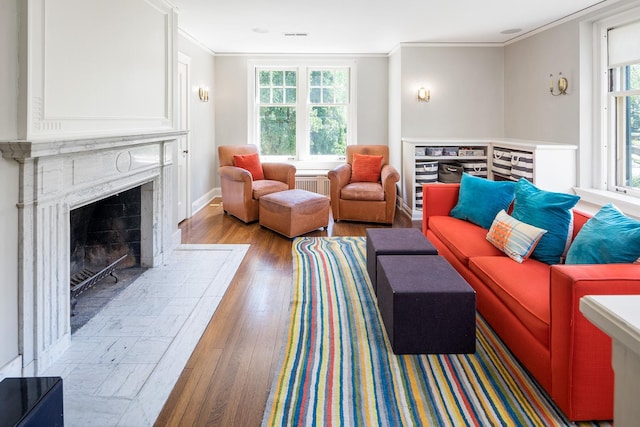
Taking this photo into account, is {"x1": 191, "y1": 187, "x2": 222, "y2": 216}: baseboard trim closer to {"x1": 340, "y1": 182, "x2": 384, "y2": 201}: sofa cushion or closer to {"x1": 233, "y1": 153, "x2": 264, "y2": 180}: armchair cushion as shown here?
{"x1": 233, "y1": 153, "x2": 264, "y2": 180}: armchair cushion

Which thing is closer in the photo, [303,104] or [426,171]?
[426,171]

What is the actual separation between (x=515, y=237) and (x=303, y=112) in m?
5.09

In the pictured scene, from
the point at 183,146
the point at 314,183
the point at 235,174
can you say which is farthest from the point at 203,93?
the point at 314,183

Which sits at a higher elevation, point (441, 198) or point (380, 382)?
point (441, 198)

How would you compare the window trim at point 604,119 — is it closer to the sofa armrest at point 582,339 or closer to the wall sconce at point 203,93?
the sofa armrest at point 582,339

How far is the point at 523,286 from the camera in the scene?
2271 mm

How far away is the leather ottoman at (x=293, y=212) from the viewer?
16.2 ft

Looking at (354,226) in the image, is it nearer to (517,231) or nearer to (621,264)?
(517,231)

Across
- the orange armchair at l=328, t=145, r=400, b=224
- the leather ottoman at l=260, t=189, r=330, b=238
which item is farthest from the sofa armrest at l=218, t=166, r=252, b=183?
the orange armchair at l=328, t=145, r=400, b=224

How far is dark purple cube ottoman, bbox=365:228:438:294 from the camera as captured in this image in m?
3.12

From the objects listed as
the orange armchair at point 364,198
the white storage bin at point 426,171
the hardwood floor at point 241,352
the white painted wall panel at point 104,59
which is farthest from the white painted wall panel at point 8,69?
the white storage bin at point 426,171

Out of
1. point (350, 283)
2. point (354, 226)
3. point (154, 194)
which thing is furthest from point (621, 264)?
point (354, 226)

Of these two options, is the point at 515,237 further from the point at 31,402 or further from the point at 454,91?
the point at 454,91

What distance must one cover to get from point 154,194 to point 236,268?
95 cm
